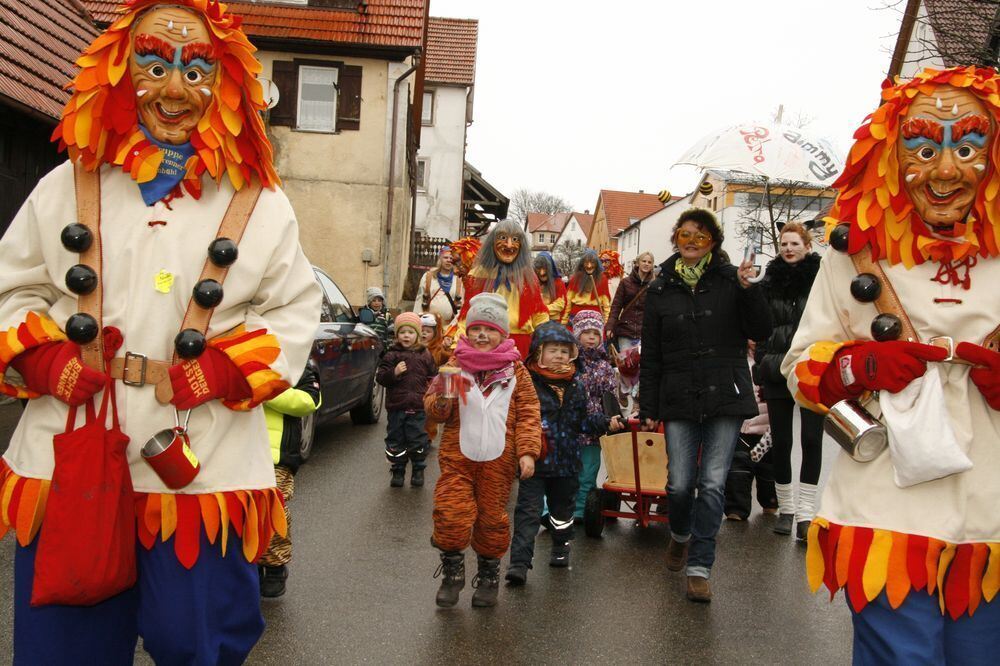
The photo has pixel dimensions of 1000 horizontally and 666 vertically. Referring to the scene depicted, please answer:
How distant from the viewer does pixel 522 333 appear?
7320mm

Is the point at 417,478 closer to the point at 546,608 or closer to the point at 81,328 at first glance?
the point at 546,608

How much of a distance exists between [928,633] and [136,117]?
2774 mm

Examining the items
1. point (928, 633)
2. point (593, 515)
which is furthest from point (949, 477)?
point (593, 515)

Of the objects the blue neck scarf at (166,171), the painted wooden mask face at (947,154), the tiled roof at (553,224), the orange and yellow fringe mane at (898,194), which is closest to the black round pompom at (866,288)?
the orange and yellow fringe mane at (898,194)

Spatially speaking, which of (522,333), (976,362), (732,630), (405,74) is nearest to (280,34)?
(405,74)

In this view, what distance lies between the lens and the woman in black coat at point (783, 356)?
6.54m

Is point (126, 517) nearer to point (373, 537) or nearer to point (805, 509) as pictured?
point (373, 537)

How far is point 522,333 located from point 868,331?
4.22 meters

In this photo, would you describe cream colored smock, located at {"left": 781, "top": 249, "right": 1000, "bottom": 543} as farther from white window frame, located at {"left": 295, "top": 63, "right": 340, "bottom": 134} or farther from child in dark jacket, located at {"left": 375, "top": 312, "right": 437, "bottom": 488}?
white window frame, located at {"left": 295, "top": 63, "right": 340, "bottom": 134}

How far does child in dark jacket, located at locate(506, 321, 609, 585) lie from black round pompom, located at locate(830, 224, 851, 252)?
2.58m

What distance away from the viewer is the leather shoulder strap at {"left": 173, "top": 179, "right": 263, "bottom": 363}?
2871 mm

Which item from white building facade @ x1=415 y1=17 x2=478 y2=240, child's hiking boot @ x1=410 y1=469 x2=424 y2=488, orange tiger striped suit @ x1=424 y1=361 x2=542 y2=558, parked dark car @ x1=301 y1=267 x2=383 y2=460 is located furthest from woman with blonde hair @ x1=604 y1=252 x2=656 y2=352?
white building facade @ x1=415 y1=17 x2=478 y2=240

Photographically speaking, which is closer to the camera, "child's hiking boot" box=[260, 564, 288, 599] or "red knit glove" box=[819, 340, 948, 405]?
"red knit glove" box=[819, 340, 948, 405]

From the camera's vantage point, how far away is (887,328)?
3068 mm
